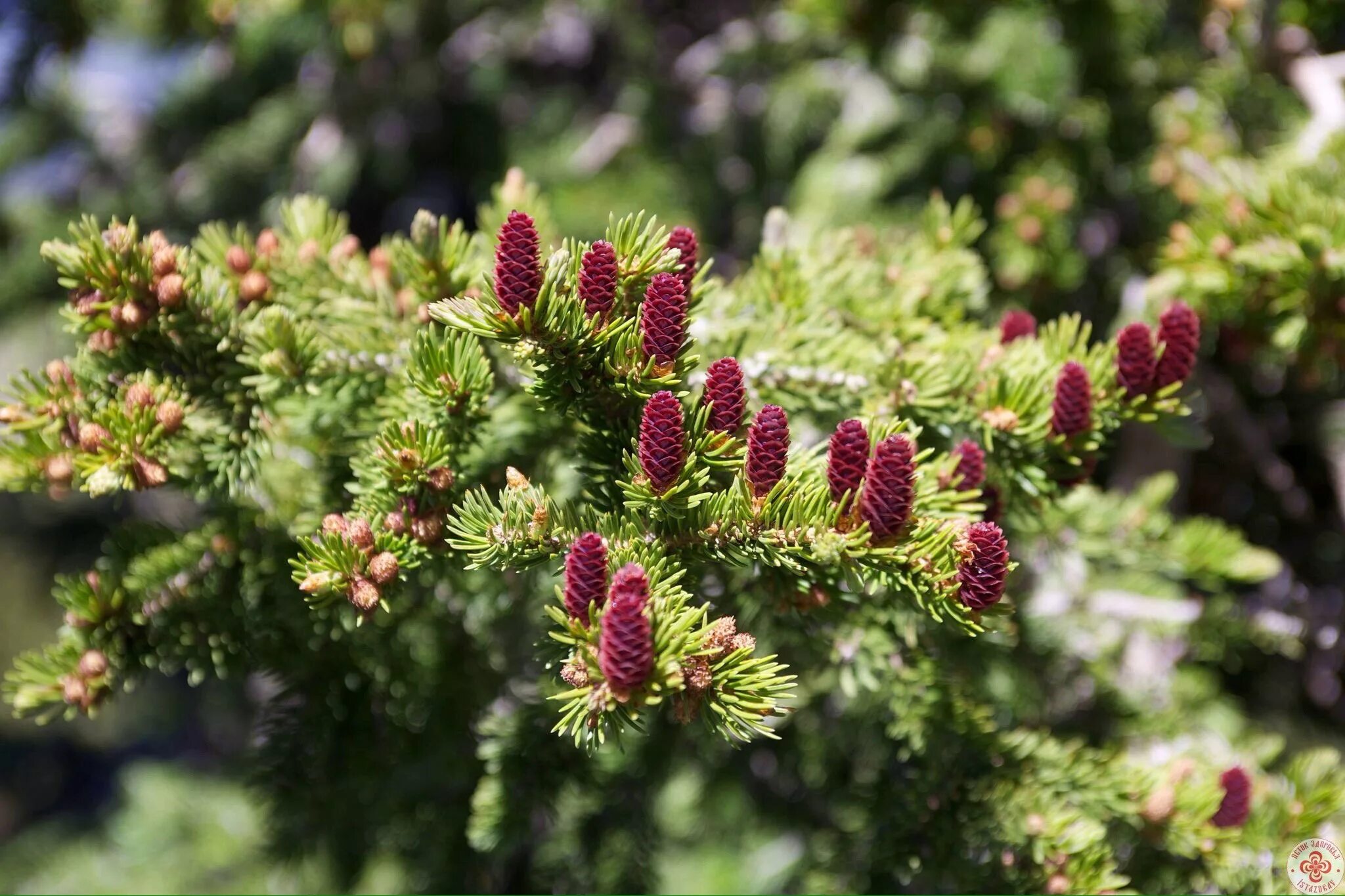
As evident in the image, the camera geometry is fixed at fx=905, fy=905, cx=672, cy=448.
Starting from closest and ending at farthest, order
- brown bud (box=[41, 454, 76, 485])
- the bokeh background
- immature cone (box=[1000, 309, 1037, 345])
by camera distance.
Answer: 1. brown bud (box=[41, 454, 76, 485])
2. immature cone (box=[1000, 309, 1037, 345])
3. the bokeh background

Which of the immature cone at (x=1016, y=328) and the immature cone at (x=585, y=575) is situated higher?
the immature cone at (x=585, y=575)

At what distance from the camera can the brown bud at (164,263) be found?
33.9 inches

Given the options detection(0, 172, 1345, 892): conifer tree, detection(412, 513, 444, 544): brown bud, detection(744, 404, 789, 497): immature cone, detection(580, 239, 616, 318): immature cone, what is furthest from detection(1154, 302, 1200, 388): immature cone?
detection(412, 513, 444, 544): brown bud

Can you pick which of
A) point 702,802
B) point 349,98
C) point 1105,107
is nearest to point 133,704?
point 349,98

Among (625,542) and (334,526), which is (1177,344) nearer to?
(625,542)

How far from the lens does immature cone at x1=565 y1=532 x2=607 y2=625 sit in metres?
0.67

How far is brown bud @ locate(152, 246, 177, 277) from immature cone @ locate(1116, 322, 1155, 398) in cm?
94

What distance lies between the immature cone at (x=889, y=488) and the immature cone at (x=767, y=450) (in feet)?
0.24

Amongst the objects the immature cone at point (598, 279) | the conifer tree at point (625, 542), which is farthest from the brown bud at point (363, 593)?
the immature cone at point (598, 279)

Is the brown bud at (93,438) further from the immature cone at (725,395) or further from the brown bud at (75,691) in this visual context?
the immature cone at (725,395)

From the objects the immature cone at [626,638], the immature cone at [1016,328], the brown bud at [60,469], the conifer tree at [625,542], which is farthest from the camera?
the immature cone at [1016,328]

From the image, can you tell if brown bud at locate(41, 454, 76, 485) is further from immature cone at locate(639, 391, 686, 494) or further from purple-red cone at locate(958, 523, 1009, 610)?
purple-red cone at locate(958, 523, 1009, 610)

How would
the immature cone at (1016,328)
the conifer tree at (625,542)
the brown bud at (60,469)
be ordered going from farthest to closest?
the immature cone at (1016,328), the brown bud at (60,469), the conifer tree at (625,542)

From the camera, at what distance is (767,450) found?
731 millimetres
